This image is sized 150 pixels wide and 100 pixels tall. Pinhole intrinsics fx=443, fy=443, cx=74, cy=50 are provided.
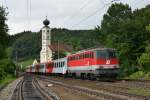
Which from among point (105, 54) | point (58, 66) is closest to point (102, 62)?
point (105, 54)

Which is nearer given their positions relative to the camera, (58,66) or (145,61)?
(145,61)

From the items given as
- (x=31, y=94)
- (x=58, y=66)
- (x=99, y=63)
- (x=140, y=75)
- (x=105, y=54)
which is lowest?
(x=31, y=94)

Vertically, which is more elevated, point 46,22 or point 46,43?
point 46,22

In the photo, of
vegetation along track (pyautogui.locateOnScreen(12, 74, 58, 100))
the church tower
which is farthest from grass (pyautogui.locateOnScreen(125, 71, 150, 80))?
the church tower

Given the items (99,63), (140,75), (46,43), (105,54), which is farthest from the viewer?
(46,43)

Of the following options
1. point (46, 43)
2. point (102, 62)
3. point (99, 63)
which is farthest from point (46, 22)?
point (99, 63)

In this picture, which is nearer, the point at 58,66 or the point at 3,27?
the point at 3,27

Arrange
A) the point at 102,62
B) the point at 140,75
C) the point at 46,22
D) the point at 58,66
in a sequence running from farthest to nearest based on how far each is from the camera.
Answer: the point at 46,22, the point at 58,66, the point at 140,75, the point at 102,62

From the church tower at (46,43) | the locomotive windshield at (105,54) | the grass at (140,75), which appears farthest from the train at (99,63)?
the church tower at (46,43)

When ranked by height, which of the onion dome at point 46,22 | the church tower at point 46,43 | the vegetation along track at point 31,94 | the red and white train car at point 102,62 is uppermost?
the onion dome at point 46,22

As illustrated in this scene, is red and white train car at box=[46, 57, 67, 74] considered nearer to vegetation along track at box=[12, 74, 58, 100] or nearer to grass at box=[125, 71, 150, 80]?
grass at box=[125, 71, 150, 80]

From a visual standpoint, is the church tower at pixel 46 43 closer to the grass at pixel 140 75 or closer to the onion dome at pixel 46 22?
the onion dome at pixel 46 22

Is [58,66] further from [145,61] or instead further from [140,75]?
[145,61]

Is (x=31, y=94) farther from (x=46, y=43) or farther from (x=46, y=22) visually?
(x=46, y=43)
